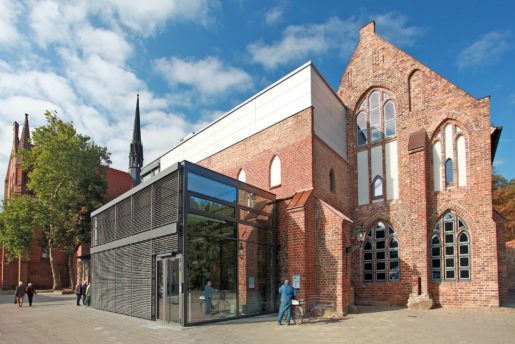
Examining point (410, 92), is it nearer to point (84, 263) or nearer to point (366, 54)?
point (366, 54)

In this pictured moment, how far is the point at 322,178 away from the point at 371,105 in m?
5.86

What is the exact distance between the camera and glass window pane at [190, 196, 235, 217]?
42.0 feet

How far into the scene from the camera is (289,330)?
36.9ft

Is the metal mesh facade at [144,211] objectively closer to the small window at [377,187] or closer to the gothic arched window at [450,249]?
the small window at [377,187]

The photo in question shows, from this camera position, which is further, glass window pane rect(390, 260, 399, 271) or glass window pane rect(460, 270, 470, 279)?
glass window pane rect(390, 260, 399, 271)

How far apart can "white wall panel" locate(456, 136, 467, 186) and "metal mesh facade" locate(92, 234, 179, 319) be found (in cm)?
1208

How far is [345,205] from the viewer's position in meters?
19.2

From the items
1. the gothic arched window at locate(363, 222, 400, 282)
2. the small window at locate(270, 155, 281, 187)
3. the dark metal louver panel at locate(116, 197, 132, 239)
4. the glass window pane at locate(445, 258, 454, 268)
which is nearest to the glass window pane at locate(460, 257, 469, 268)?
the glass window pane at locate(445, 258, 454, 268)

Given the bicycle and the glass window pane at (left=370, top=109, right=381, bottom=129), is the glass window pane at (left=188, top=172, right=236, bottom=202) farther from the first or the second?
the glass window pane at (left=370, top=109, right=381, bottom=129)

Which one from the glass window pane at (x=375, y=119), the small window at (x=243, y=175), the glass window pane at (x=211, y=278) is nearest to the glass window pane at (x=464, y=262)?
the glass window pane at (x=375, y=119)

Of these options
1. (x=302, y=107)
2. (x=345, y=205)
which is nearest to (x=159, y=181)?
(x=302, y=107)

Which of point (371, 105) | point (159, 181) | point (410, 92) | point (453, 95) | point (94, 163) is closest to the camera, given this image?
point (159, 181)

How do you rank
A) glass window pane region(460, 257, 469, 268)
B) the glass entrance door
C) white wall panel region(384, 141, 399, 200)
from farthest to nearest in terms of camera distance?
white wall panel region(384, 141, 399, 200), glass window pane region(460, 257, 469, 268), the glass entrance door

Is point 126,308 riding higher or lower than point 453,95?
lower
